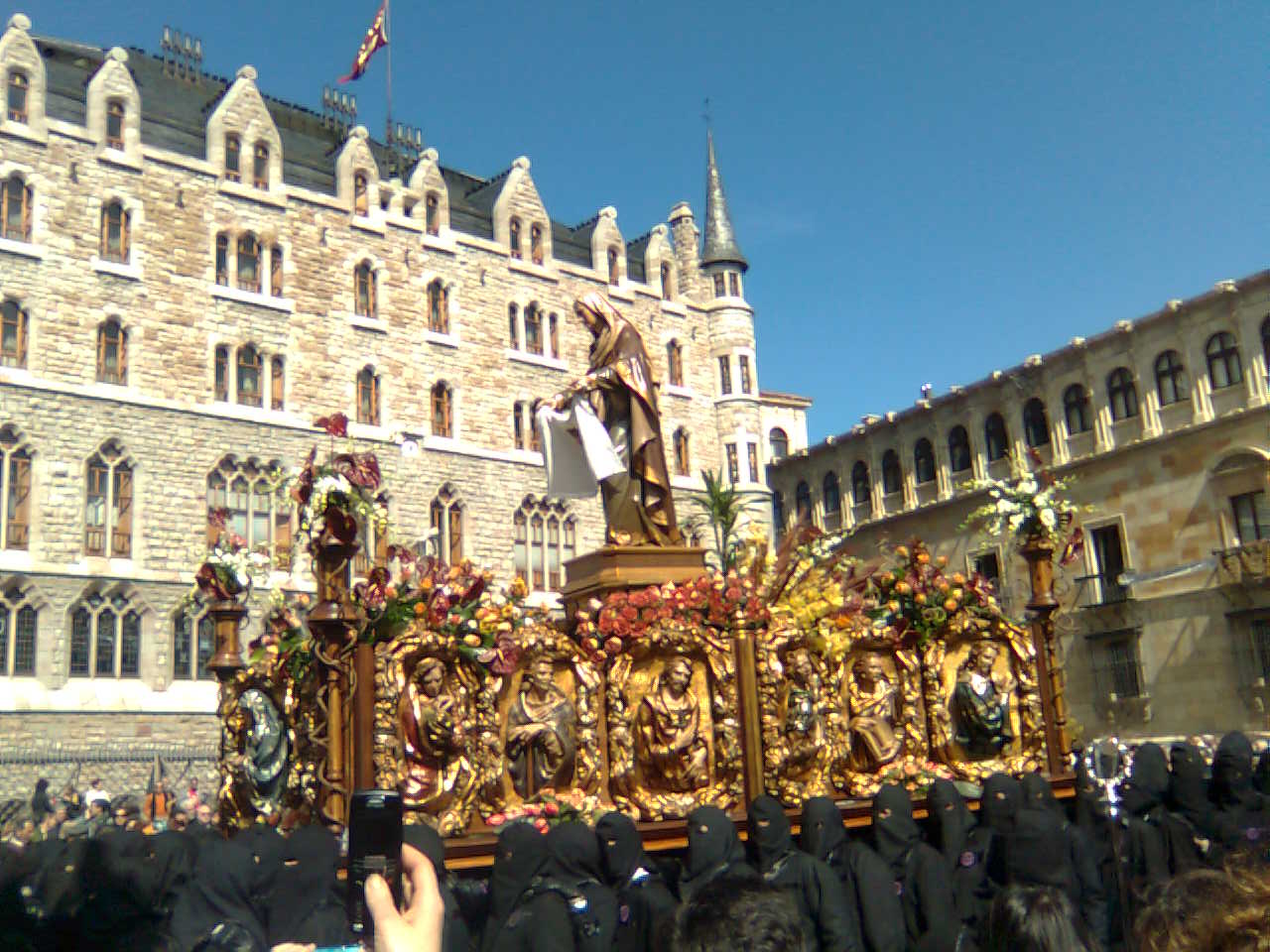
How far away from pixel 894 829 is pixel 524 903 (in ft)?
10.4

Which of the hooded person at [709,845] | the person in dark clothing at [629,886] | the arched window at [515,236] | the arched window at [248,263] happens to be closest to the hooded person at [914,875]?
the hooded person at [709,845]

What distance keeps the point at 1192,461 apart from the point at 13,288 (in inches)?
1223

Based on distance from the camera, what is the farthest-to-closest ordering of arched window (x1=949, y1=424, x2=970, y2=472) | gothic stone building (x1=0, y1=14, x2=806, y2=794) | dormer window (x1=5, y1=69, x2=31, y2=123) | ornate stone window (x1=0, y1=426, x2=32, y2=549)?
1. arched window (x1=949, y1=424, x2=970, y2=472)
2. dormer window (x1=5, y1=69, x2=31, y2=123)
3. gothic stone building (x1=0, y1=14, x2=806, y2=794)
4. ornate stone window (x1=0, y1=426, x2=32, y2=549)

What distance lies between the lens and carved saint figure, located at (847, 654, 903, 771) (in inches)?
404

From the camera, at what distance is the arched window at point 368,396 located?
115ft

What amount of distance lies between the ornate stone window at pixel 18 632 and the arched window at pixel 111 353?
5.83 meters

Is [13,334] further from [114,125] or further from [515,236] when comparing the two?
[515,236]

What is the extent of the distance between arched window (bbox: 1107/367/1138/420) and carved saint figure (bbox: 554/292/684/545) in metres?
28.2

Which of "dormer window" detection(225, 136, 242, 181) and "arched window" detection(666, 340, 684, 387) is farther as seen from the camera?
"arched window" detection(666, 340, 684, 387)

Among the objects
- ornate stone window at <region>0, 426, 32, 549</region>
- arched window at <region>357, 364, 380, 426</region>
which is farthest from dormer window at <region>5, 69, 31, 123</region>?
arched window at <region>357, 364, 380, 426</region>

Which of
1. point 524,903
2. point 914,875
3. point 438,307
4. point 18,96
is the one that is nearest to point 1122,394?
A: point 438,307

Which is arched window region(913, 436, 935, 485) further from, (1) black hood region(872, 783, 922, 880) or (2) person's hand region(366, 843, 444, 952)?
(2) person's hand region(366, 843, 444, 952)

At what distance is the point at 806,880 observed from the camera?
7.42m

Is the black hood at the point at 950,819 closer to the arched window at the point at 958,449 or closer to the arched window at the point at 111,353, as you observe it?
the arched window at the point at 111,353
